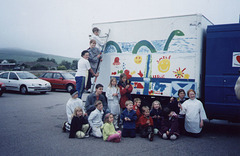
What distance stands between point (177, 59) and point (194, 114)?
60.5 inches

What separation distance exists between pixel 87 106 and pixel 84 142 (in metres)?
1.28

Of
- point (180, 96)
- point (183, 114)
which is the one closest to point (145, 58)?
point (180, 96)

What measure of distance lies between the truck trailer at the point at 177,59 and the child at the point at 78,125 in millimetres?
1693

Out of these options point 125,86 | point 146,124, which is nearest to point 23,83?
point 125,86

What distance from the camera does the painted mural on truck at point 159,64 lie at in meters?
5.57

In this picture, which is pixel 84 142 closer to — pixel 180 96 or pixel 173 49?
pixel 180 96

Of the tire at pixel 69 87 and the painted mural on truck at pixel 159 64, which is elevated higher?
the painted mural on truck at pixel 159 64

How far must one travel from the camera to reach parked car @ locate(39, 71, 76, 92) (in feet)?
50.0

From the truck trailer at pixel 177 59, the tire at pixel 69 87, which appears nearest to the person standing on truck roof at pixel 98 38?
the truck trailer at pixel 177 59

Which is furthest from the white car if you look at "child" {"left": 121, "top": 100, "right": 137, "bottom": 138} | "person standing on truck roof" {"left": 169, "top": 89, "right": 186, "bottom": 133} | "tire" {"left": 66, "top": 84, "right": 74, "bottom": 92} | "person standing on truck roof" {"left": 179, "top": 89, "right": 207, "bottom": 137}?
"person standing on truck roof" {"left": 179, "top": 89, "right": 207, "bottom": 137}

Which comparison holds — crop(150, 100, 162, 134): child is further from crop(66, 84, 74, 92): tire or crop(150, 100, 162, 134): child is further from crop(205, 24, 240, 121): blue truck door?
crop(66, 84, 74, 92): tire

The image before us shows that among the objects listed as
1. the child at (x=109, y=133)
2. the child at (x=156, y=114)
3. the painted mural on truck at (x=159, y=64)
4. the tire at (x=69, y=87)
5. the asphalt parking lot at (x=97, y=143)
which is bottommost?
the asphalt parking lot at (x=97, y=143)

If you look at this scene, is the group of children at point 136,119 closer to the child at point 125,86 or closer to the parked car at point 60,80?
the child at point 125,86

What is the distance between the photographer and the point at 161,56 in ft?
19.5
